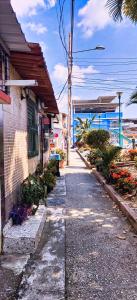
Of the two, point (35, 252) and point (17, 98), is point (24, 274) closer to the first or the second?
point (35, 252)

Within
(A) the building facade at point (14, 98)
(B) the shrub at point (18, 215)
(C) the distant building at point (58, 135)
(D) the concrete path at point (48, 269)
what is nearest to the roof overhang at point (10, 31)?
(A) the building facade at point (14, 98)

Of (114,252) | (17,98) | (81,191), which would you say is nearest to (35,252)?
(114,252)

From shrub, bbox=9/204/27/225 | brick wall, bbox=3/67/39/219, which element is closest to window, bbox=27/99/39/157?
brick wall, bbox=3/67/39/219

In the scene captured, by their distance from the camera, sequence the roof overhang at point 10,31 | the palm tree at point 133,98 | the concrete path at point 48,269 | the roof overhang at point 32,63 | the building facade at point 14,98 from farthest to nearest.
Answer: the palm tree at point 133,98 < the roof overhang at point 32,63 < the building facade at point 14,98 < the concrete path at point 48,269 < the roof overhang at point 10,31

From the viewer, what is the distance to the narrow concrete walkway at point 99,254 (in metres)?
3.53

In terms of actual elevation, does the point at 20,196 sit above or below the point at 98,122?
below

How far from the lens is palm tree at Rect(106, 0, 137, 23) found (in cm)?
874

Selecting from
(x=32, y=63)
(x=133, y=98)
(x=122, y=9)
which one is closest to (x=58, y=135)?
(x=133, y=98)

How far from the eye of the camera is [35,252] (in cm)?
455

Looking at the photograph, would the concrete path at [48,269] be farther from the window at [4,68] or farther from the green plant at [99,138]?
the green plant at [99,138]

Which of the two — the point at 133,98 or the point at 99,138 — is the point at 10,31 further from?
the point at 99,138

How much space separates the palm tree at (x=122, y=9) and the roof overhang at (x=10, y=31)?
542cm

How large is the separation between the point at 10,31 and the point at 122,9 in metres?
6.36

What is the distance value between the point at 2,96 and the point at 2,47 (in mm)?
1405
